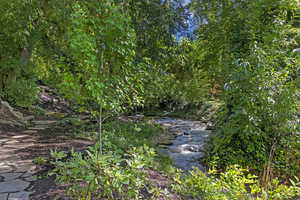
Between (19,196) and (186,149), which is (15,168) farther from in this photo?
(186,149)

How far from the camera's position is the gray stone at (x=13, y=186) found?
2.12m

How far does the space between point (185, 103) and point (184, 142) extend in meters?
6.15

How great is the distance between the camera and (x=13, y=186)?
221cm

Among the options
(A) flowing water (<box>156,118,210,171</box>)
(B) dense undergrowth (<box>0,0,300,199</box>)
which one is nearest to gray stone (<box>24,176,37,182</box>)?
(B) dense undergrowth (<box>0,0,300,199</box>)

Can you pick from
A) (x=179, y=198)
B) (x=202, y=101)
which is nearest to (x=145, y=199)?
(x=179, y=198)

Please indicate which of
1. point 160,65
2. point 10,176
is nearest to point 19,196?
point 10,176

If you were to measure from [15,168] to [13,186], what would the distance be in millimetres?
579

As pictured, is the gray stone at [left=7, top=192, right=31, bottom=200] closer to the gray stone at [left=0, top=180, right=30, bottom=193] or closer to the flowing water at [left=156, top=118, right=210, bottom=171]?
the gray stone at [left=0, top=180, right=30, bottom=193]

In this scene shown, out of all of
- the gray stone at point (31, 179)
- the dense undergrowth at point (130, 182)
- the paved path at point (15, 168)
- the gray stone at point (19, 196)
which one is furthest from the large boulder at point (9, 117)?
the dense undergrowth at point (130, 182)

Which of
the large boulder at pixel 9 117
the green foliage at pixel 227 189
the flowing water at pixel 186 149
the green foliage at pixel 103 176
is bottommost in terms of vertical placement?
the flowing water at pixel 186 149

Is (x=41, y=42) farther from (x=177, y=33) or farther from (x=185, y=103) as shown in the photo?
(x=185, y=103)

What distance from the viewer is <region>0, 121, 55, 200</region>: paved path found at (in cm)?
207

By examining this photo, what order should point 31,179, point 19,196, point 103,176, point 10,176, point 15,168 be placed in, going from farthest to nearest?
1. point 15,168
2. point 10,176
3. point 31,179
4. point 19,196
5. point 103,176

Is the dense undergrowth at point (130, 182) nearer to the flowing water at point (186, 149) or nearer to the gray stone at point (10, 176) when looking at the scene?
the gray stone at point (10, 176)
